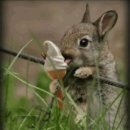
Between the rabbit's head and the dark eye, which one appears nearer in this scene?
the rabbit's head

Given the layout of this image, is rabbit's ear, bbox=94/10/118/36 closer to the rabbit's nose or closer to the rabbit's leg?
the rabbit's nose

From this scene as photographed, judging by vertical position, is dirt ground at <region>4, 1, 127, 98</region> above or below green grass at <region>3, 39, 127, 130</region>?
above

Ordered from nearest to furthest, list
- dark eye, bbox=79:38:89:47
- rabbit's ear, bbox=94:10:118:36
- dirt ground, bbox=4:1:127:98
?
rabbit's ear, bbox=94:10:118:36 < dark eye, bbox=79:38:89:47 < dirt ground, bbox=4:1:127:98

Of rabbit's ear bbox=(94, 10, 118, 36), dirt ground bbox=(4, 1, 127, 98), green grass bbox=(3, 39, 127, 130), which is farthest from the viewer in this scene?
dirt ground bbox=(4, 1, 127, 98)


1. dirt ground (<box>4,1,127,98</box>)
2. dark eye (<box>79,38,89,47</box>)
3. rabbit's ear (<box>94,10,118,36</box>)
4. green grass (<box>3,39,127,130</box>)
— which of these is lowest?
green grass (<box>3,39,127,130</box>)

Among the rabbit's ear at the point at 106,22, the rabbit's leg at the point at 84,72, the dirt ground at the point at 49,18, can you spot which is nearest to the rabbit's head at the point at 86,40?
the rabbit's ear at the point at 106,22

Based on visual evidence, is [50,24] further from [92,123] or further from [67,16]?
[92,123]

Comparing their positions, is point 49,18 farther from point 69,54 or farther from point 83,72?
point 83,72

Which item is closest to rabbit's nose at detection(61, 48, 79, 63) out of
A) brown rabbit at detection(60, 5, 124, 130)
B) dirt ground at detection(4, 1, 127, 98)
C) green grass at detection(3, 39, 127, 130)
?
brown rabbit at detection(60, 5, 124, 130)

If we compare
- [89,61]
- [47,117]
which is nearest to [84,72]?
[89,61]
